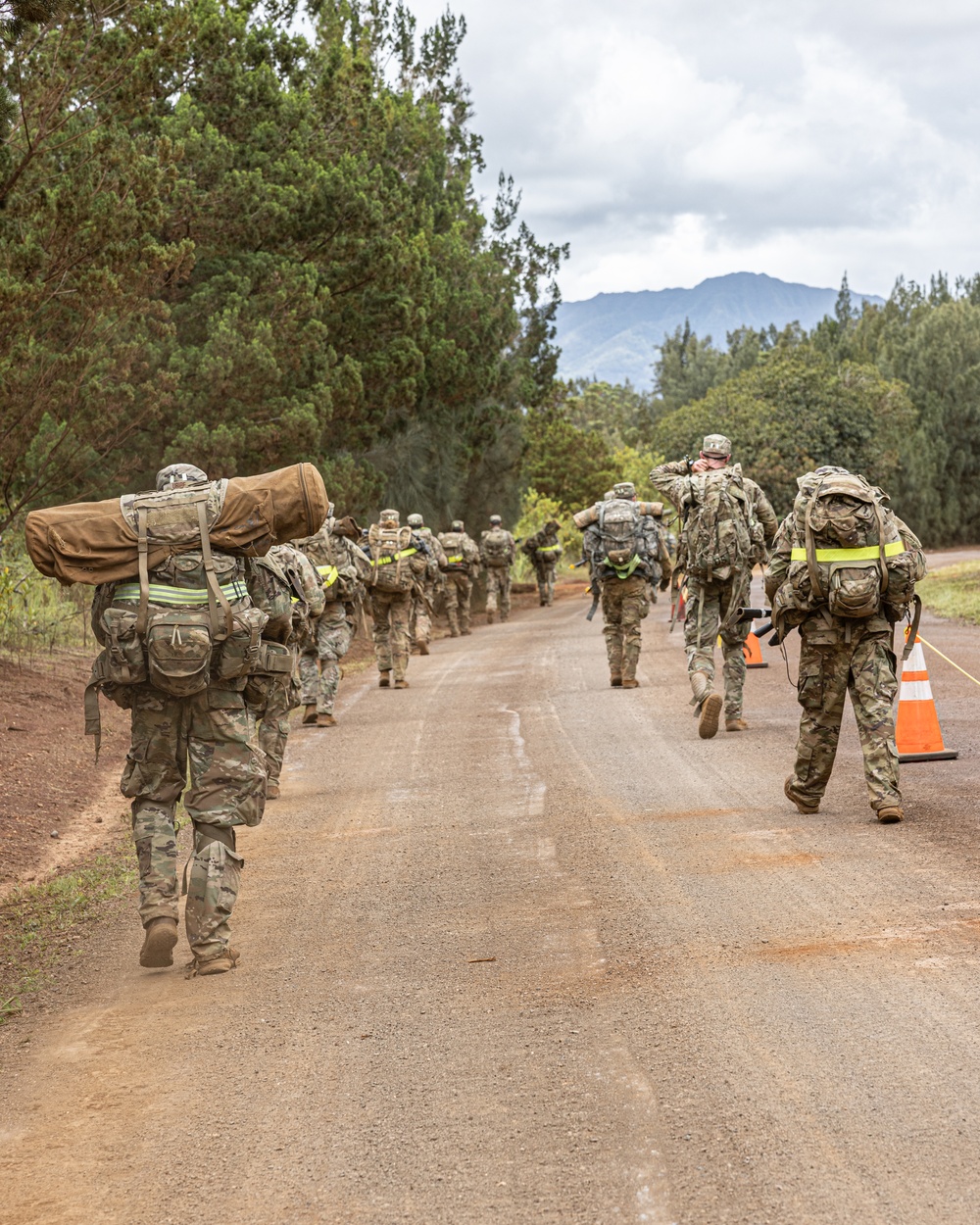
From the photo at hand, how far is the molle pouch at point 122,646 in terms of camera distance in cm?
602

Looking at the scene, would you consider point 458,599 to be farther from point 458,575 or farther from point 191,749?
point 191,749

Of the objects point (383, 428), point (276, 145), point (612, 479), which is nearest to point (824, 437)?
point (612, 479)

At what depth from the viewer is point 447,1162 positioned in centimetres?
401

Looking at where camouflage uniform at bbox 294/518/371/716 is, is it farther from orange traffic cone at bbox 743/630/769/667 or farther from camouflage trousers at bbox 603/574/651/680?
orange traffic cone at bbox 743/630/769/667

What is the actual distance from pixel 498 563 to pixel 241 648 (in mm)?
25046

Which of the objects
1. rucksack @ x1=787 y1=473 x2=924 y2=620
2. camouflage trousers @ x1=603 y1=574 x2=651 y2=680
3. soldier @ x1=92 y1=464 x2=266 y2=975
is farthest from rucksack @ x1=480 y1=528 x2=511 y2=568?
soldier @ x1=92 y1=464 x2=266 y2=975

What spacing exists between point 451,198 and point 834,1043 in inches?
1255

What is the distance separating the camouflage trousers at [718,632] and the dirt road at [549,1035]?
9.03 ft

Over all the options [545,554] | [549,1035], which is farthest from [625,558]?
[545,554]

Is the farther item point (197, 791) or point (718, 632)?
point (718, 632)

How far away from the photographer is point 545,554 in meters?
36.5

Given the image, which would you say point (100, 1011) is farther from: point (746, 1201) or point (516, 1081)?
point (746, 1201)

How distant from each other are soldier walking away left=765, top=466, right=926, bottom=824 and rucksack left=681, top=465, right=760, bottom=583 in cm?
301

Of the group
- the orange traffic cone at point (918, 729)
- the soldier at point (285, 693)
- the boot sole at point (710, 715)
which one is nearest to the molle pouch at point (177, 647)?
the soldier at point (285, 693)
